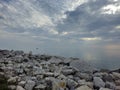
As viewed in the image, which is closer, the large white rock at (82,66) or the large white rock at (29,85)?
the large white rock at (29,85)

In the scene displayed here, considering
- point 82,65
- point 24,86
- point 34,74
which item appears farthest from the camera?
point 82,65

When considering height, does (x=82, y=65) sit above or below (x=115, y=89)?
above

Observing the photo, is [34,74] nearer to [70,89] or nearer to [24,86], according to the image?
[24,86]

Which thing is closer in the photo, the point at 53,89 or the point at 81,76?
the point at 53,89

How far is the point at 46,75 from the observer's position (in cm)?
1136

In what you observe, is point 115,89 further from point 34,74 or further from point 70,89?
point 34,74

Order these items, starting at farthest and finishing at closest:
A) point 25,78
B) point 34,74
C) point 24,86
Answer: point 34,74 → point 25,78 → point 24,86

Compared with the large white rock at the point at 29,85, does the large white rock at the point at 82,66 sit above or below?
above

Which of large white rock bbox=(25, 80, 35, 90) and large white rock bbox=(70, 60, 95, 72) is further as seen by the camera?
large white rock bbox=(70, 60, 95, 72)

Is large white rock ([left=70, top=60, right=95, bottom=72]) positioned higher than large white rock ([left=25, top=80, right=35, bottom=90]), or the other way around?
large white rock ([left=70, top=60, right=95, bottom=72])

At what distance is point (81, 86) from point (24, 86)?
253 centimetres

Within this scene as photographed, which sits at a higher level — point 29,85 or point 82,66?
point 82,66

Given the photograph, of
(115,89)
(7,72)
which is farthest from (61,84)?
(7,72)

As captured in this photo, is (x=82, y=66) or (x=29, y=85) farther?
(x=82, y=66)
